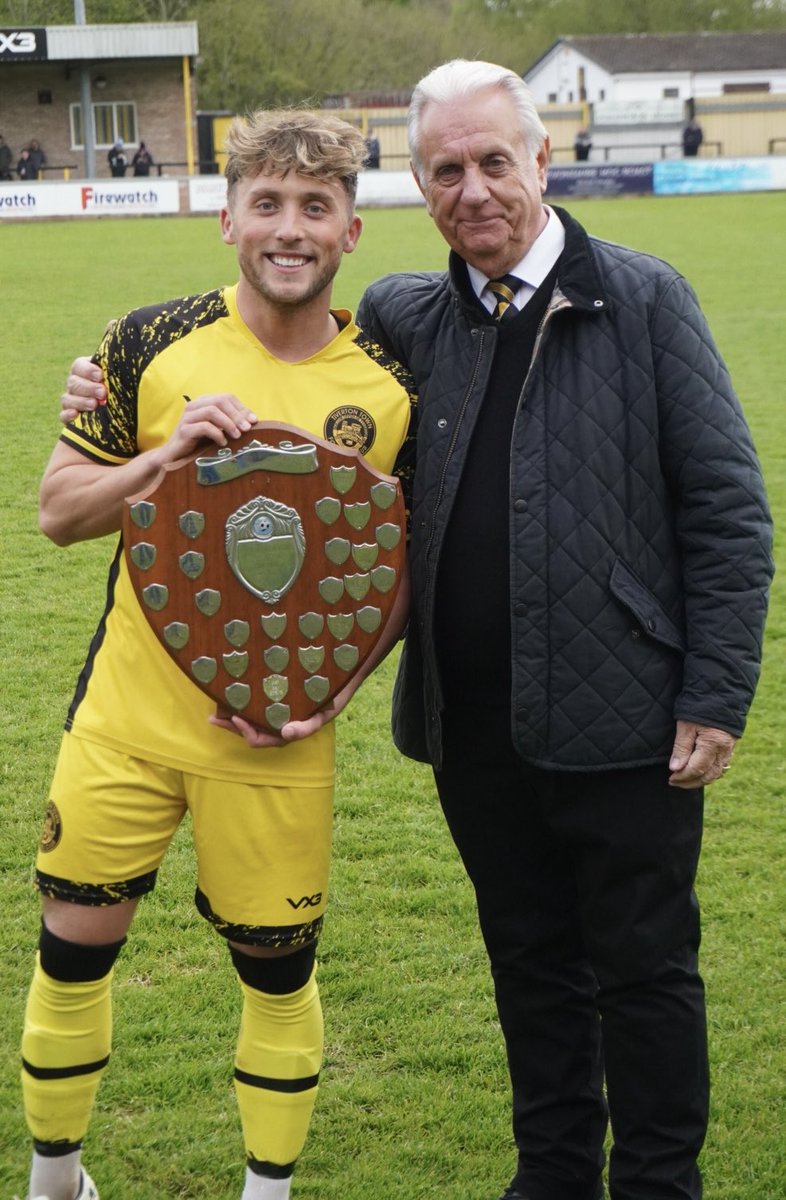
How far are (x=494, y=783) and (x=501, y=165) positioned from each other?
3.89 ft

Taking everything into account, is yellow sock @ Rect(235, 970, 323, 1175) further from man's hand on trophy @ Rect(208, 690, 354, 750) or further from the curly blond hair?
the curly blond hair

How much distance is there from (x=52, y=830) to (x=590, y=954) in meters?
1.05

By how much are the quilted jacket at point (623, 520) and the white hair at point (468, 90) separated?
23cm

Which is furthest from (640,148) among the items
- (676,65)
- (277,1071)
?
(277,1071)

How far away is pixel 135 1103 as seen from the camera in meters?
3.38

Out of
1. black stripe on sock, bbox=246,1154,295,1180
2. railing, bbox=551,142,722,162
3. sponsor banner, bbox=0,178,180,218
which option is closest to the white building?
railing, bbox=551,142,722,162

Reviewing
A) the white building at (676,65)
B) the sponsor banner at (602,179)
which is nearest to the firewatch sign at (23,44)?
the sponsor banner at (602,179)

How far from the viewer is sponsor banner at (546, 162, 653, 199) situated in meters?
32.9

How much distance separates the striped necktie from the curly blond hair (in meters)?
0.34

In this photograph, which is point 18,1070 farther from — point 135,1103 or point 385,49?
point 385,49

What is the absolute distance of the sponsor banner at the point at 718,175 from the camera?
33.2 metres

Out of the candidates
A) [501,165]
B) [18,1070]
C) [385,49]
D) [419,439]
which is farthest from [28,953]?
[385,49]

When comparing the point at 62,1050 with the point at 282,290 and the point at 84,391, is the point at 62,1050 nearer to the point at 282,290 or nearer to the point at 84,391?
the point at 84,391

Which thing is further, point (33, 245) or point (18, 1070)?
point (33, 245)
